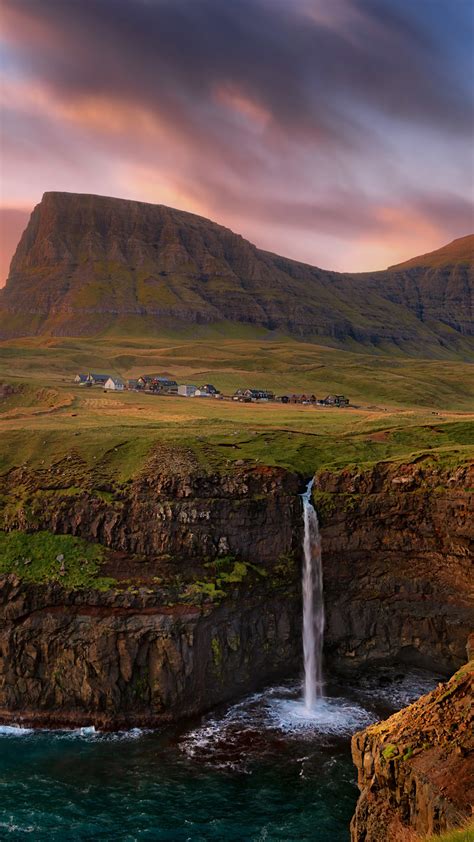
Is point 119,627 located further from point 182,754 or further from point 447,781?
point 447,781

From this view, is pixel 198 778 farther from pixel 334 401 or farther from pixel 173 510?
pixel 334 401

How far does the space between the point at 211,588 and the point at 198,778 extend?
603 inches

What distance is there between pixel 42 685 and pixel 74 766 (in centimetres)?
892

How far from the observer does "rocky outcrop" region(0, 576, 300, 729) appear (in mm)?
52000

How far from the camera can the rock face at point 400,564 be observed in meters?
58.1

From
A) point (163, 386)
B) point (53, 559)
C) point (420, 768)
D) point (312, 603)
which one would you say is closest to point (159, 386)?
point (163, 386)

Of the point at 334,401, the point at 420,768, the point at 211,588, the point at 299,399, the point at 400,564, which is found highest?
the point at 299,399

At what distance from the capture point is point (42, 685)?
52.6 m

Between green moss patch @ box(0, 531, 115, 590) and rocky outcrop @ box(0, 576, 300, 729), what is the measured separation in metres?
1.02

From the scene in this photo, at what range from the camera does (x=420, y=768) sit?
19.8 meters

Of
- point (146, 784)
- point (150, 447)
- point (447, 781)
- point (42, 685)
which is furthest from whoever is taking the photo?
point (150, 447)

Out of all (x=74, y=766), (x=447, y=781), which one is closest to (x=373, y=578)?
(x=74, y=766)

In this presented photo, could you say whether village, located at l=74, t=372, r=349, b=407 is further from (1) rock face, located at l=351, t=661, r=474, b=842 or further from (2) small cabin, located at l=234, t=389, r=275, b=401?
(1) rock face, located at l=351, t=661, r=474, b=842

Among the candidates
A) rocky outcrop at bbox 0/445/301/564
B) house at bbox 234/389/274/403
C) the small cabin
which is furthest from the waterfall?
the small cabin
